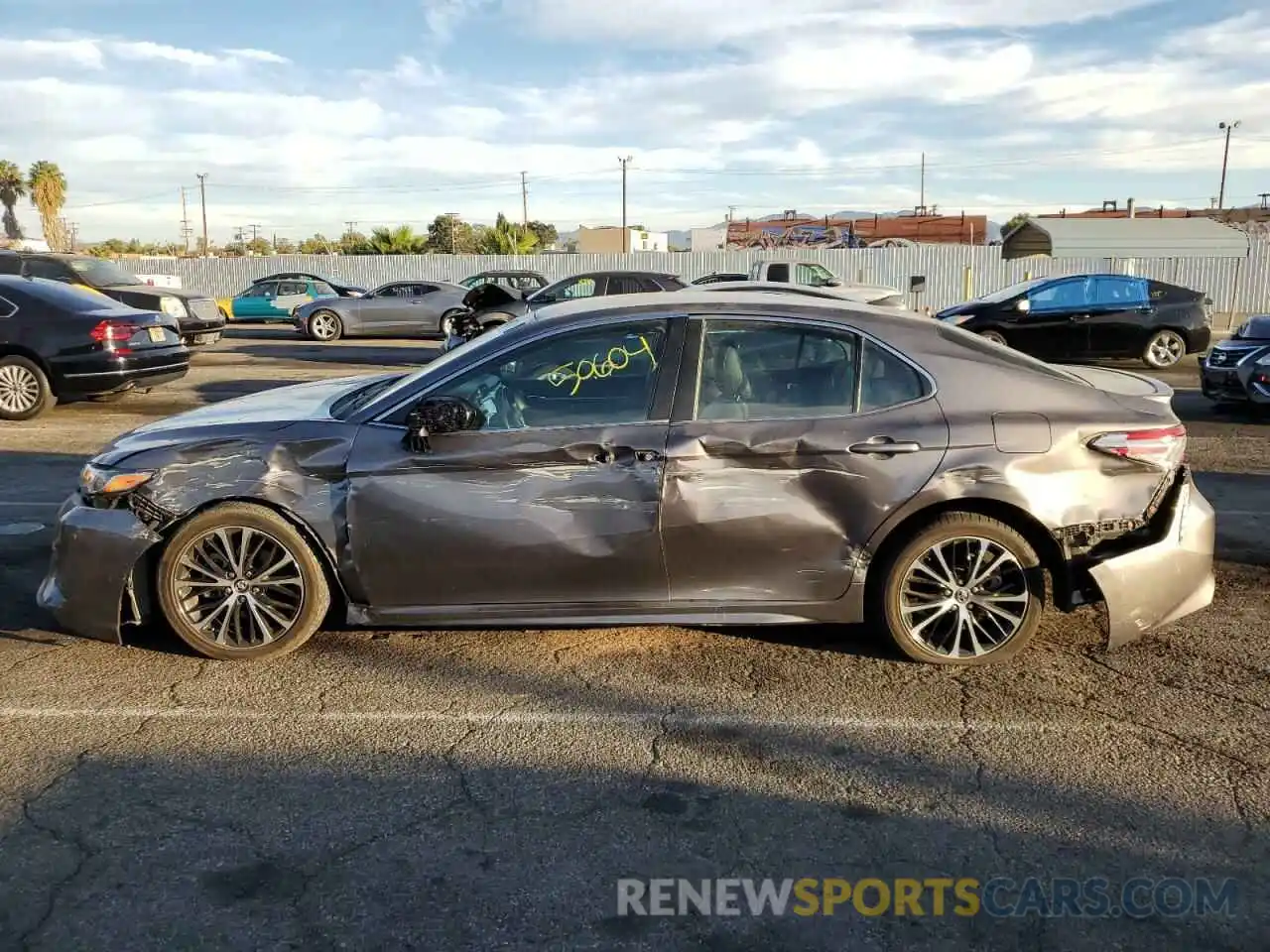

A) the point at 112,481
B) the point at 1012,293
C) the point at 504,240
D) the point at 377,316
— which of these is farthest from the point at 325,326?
the point at 504,240

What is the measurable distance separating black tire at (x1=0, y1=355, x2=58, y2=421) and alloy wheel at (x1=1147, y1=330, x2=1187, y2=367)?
1463cm

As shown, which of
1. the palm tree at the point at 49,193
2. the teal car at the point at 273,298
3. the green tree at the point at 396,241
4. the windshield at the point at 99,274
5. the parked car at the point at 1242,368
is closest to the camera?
the parked car at the point at 1242,368

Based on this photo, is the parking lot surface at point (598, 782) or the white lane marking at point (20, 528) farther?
the white lane marking at point (20, 528)

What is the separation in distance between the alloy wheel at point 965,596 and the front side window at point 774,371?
2.48 ft

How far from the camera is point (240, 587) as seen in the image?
4.67m

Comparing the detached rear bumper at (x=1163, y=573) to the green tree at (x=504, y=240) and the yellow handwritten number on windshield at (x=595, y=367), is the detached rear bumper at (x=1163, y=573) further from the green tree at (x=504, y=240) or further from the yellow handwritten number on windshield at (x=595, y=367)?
the green tree at (x=504, y=240)

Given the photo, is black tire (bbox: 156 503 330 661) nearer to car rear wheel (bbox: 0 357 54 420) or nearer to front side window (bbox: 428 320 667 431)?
front side window (bbox: 428 320 667 431)

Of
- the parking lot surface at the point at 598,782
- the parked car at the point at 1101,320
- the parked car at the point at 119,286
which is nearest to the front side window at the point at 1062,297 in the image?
the parked car at the point at 1101,320

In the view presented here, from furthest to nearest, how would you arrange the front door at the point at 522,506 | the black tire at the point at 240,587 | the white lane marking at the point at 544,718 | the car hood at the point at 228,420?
1. the car hood at the point at 228,420
2. the black tire at the point at 240,587
3. the front door at the point at 522,506
4. the white lane marking at the point at 544,718

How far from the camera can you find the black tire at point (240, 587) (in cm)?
459

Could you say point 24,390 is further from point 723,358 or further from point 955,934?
point 955,934

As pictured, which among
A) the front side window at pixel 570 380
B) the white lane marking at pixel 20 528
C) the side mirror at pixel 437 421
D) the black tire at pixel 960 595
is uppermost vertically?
the front side window at pixel 570 380

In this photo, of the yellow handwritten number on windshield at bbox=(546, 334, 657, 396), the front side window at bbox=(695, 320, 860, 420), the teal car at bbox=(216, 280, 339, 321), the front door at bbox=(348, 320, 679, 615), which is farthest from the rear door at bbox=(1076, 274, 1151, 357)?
the teal car at bbox=(216, 280, 339, 321)

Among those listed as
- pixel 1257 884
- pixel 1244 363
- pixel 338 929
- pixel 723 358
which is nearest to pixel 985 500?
pixel 723 358
